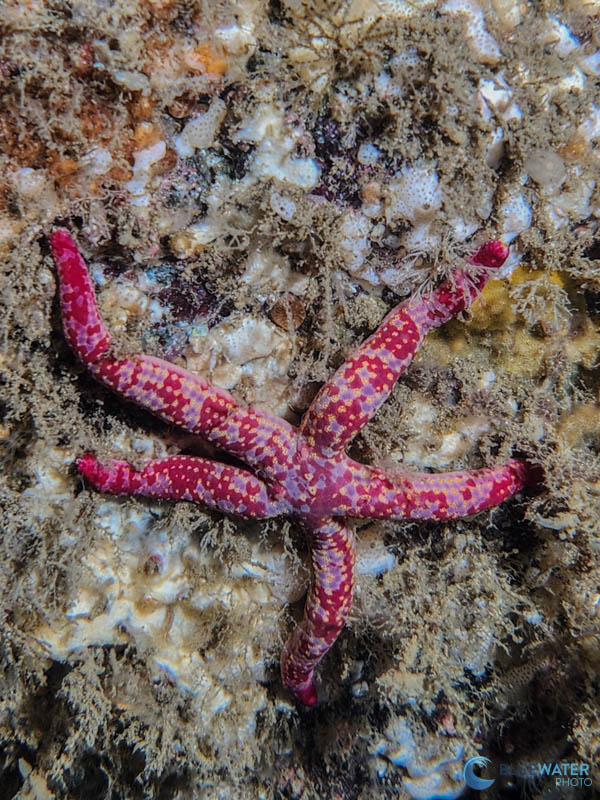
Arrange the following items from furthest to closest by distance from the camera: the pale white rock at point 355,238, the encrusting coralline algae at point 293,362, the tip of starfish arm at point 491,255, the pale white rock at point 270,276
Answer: the pale white rock at point 270,276 → the pale white rock at point 355,238 → the tip of starfish arm at point 491,255 → the encrusting coralline algae at point 293,362

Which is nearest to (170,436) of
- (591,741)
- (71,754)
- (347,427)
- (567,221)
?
(347,427)

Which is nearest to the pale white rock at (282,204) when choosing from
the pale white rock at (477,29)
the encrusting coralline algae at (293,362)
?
the encrusting coralline algae at (293,362)

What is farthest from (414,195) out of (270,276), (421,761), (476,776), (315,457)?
(476,776)

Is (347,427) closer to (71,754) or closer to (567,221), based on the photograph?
(567,221)

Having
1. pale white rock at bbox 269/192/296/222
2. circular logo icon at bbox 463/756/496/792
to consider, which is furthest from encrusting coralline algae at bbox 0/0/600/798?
circular logo icon at bbox 463/756/496/792

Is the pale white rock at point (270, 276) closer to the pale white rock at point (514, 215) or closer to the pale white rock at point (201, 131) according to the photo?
the pale white rock at point (201, 131)
